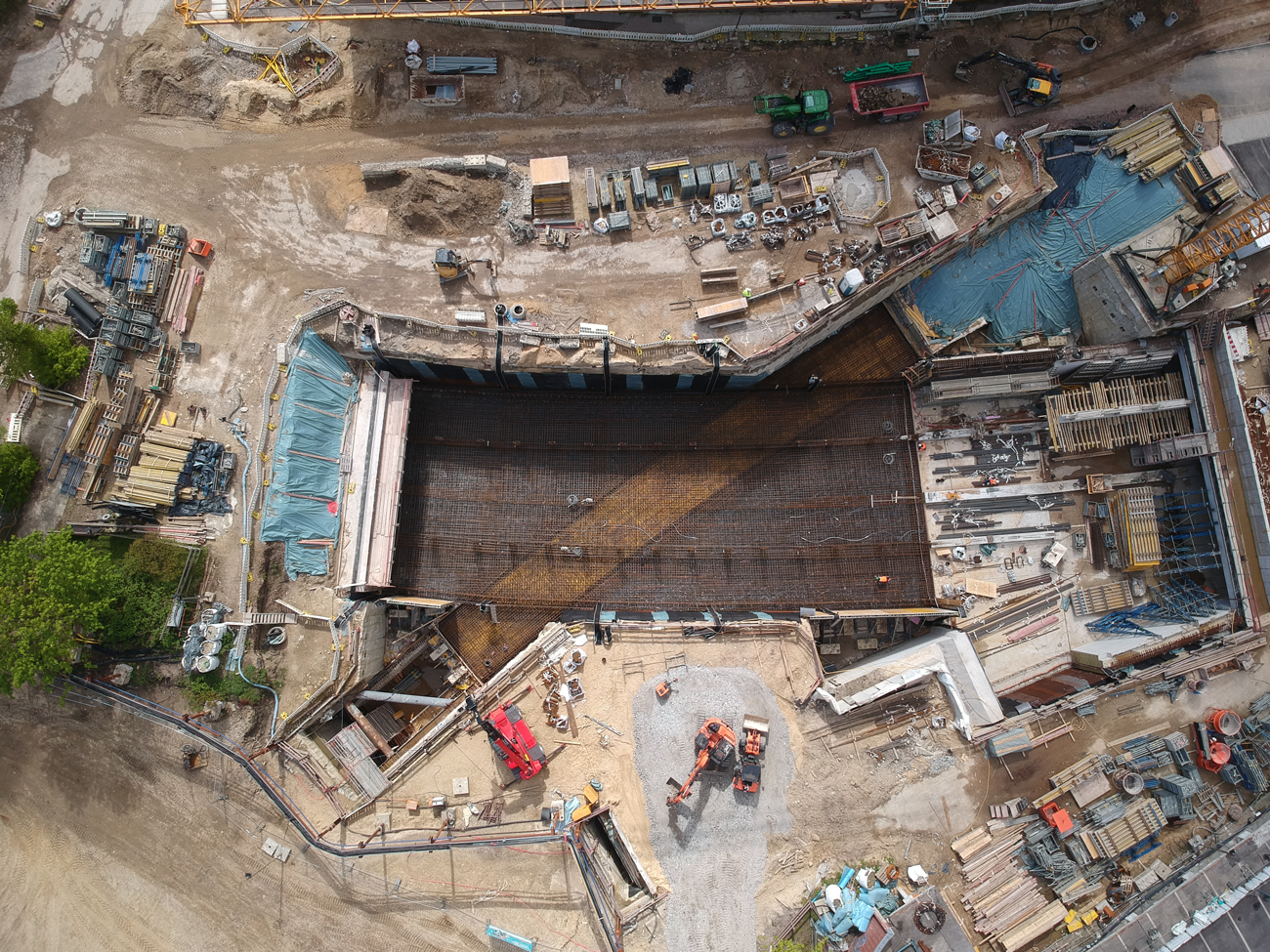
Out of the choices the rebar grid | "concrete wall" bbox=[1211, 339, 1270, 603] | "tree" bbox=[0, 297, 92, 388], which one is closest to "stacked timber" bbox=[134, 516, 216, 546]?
"tree" bbox=[0, 297, 92, 388]

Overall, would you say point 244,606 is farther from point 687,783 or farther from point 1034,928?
point 1034,928

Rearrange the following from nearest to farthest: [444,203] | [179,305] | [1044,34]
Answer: [179,305], [444,203], [1044,34]

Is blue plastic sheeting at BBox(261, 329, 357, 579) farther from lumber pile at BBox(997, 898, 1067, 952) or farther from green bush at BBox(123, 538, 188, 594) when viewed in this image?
lumber pile at BBox(997, 898, 1067, 952)

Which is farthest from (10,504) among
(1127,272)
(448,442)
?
(1127,272)

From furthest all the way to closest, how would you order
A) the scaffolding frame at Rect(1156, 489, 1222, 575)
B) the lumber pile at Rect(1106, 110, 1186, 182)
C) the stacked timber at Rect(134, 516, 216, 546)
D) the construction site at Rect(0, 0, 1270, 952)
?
the scaffolding frame at Rect(1156, 489, 1222, 575), the lumber pile at Rect(1106, 110, 1186, 182), the stacked timber at Rect(134, 516, 216, 546), the construction site at Rect(0, 0, 1270, 952)

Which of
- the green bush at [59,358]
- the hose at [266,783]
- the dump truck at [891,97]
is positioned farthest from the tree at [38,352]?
the dump truck at [891,97]

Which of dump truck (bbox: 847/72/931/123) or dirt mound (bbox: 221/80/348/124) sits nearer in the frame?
dump truck (bbox: 847/72/931/123)

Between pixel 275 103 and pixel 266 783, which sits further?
pixel 275 103

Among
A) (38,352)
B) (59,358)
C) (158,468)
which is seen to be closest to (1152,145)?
(158,468)

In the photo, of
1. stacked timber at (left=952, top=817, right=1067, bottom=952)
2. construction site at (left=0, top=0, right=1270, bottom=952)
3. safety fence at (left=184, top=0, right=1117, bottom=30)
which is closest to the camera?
construction site at (left=0, top=0, right=1270, bottom=952)
